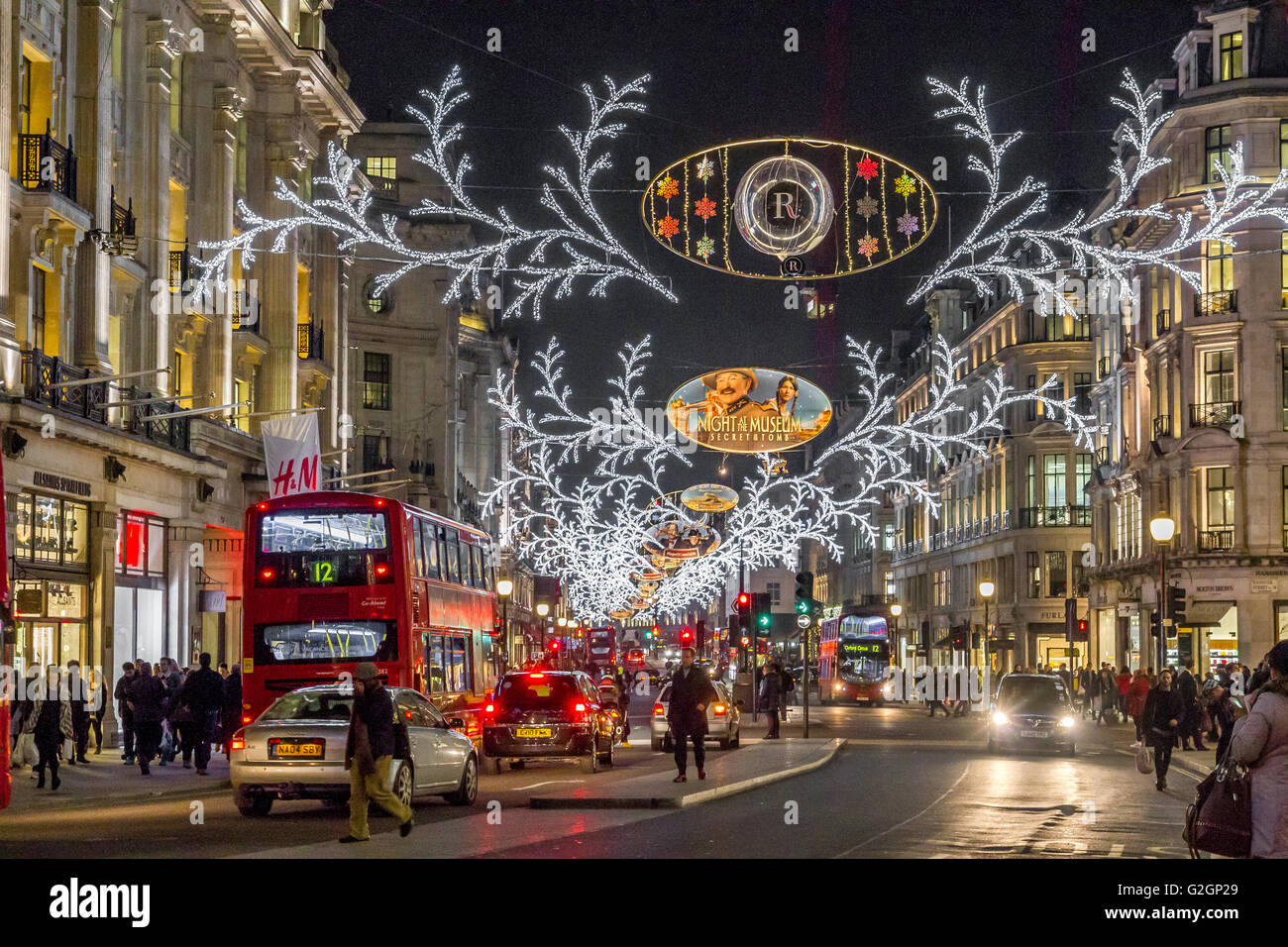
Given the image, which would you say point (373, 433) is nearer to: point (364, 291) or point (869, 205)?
point (364, 291)

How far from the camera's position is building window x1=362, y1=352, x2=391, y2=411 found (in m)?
73.4

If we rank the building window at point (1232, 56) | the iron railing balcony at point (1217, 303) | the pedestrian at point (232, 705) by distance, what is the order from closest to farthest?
1. the pedestrian at point (232, 705)
2. the building window at point (1232, 56)
3. the iron railing balcony at point (1217, 303)

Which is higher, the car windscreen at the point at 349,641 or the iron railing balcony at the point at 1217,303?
the iron railing balcony at the point at 1217,303

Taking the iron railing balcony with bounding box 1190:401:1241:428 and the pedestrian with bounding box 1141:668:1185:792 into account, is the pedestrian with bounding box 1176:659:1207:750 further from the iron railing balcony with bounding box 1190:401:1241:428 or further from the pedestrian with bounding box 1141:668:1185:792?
the iron railing balcony with bounding box 1190:401:1241:428

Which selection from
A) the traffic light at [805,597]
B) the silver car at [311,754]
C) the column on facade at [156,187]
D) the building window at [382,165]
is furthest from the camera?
the building window at [382,165]

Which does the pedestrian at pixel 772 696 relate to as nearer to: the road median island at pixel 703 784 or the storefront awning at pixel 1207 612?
the road median island at pixel 703 784

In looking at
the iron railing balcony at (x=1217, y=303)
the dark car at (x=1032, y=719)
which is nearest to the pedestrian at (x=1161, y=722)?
the dark car at (x=1032, y=719)

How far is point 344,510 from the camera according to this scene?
2816cm

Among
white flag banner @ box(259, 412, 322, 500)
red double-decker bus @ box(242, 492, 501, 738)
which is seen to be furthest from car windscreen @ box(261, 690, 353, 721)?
white flag banner @ box(259, 412, 322, 500)

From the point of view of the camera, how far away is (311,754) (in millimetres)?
20719

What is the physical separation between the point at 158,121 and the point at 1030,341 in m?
52.2

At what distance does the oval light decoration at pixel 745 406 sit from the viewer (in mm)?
25422

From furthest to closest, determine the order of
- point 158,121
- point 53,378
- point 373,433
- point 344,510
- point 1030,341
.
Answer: point 1030,341 → point 373,433 → point 158,121 → point 53,378 → point 344,510
